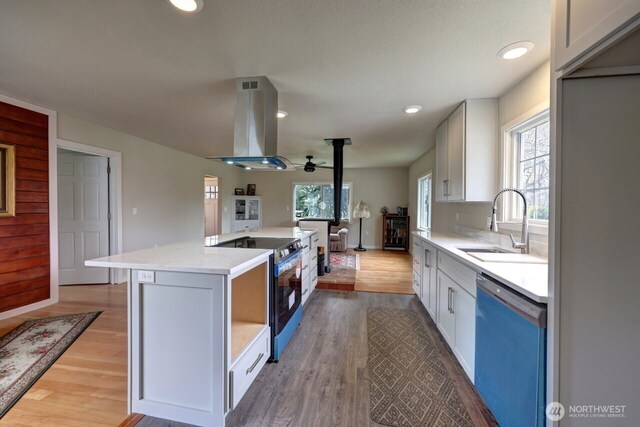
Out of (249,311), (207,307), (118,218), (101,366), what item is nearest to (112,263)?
(207,307)

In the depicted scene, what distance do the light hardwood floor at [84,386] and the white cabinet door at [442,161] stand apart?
3493 millimetres

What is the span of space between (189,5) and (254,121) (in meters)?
0.93

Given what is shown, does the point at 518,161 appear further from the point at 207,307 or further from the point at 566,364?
the point at 207,307

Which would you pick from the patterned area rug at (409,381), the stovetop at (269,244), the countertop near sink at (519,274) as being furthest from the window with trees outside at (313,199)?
the countertop near sink at (519,274)

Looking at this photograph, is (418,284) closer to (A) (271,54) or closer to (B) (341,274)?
(B) (341,274)

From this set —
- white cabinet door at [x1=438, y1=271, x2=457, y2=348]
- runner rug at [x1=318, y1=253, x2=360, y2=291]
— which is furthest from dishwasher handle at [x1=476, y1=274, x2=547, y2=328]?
runner rug at [x1=318, y1=253, x2=360, y2=291]

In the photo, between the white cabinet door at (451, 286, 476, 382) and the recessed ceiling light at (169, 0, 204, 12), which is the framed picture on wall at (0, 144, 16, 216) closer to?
the recessed ceiling light at (169, 0, 204, 12)

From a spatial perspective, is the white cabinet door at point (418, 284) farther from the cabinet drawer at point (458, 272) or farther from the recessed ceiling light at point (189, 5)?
the recessed ceiling light at point (189, 5)

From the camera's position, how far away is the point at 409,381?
180 cm

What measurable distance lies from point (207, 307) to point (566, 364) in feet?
5.12

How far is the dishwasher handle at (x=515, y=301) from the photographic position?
1058 mm

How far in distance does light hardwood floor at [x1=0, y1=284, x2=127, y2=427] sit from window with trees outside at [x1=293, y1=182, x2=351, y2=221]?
5.41 m

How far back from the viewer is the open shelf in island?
194cm

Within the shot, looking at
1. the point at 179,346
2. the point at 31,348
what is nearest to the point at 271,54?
the point at 179,346
